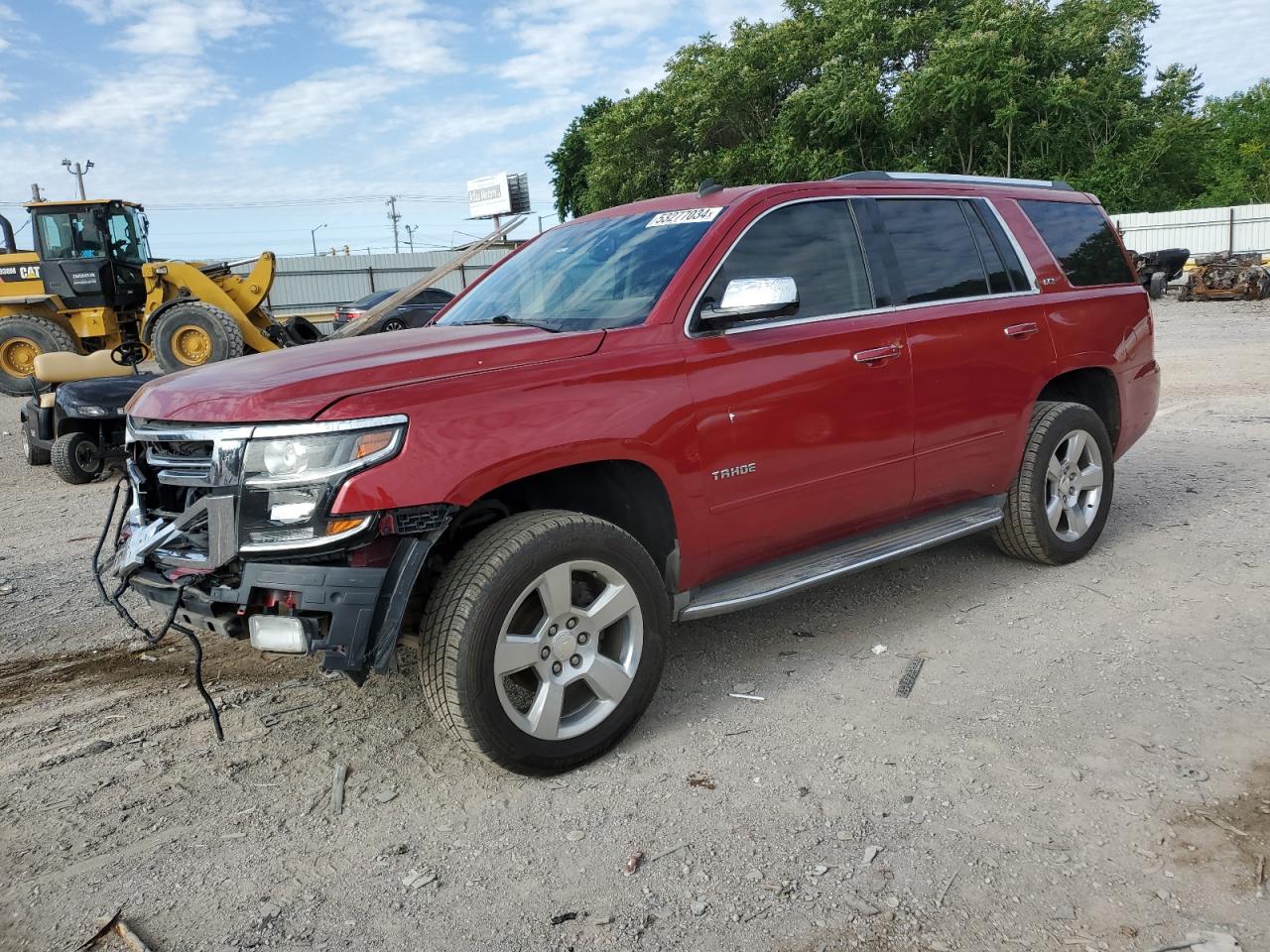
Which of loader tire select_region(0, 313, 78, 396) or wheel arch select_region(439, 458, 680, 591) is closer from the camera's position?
wheel arch select_region(439, 458, 680, 591)

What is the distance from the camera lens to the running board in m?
3.56

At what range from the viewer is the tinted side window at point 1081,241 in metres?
5.03

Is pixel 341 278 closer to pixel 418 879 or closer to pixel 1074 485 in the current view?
pixel 1074 485

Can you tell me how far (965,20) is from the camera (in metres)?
32.2

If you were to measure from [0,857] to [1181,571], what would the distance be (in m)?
5.07

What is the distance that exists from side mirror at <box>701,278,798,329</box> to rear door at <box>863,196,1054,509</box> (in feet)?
3.20

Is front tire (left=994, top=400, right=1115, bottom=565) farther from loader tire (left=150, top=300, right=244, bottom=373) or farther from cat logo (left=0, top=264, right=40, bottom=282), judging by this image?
cat logo (left=0, top=264, right=40, bottom=282)

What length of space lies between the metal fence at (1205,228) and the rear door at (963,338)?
2935 centimetres

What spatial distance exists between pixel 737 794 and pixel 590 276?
210 cm

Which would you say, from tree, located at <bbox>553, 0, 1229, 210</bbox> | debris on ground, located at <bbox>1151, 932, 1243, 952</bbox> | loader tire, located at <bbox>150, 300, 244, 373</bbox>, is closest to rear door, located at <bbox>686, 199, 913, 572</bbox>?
debris on ground, located at <bbox>1151, 932, 1243, 952</bbox>

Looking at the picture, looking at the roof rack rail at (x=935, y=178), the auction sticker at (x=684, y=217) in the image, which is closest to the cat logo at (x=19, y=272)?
the auction sticker at (x=684, y=217)

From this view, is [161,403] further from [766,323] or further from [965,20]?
[965,20]

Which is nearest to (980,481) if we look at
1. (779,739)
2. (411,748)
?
(779,739)

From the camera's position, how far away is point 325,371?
9.91 feet
